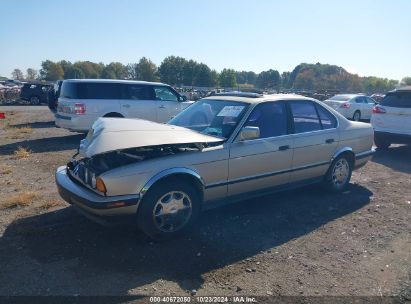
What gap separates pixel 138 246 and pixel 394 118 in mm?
8044

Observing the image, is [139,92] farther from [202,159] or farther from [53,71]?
[53,71]

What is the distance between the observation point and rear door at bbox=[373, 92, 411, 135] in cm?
898

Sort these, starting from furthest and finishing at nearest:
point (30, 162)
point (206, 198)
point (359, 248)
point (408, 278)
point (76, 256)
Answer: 1. point (30, 162)
2. point (206, 198)
3. point (359, 248)
4. point (76, 256)
5. point (408, 278)

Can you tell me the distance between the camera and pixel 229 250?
391 cm

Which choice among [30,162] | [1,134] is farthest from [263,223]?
[1,134]

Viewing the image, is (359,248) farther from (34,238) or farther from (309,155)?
(34,238)

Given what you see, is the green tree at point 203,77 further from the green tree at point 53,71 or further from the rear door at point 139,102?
the rear door at point 139,102

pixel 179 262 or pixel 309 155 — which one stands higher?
pixel 309 155

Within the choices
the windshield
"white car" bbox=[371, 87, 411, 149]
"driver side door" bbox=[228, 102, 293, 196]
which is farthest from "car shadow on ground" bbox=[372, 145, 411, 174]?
the windshield

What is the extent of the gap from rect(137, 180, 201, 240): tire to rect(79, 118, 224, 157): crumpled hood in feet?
1.62

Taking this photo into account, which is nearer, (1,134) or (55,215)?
(55,215)

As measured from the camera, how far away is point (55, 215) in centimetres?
475

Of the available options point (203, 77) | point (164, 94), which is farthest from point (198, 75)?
point (164, 94)

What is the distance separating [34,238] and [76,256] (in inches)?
29.2
